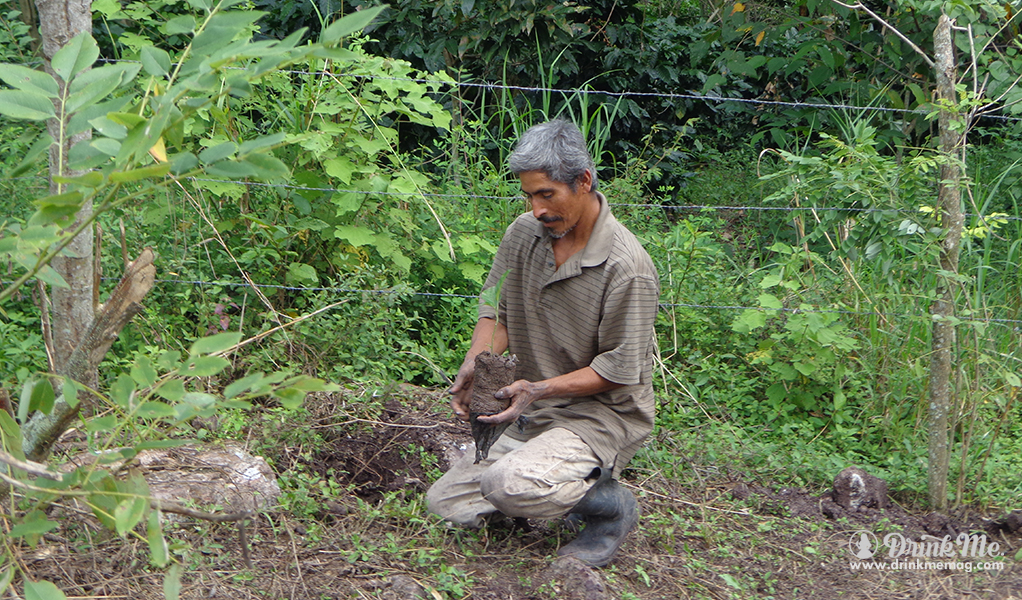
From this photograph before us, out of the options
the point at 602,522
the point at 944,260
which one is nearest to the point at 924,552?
the point at 944,260

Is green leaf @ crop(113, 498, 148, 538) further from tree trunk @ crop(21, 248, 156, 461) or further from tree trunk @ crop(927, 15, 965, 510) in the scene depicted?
tree trunk @ crop(927, 15, 965, 510)

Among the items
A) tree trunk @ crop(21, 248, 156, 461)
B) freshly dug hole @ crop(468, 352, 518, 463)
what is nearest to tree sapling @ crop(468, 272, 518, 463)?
freshly dug hole @ crop(468, 352, 518, 463)

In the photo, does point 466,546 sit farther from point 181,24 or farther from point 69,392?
point 181,24

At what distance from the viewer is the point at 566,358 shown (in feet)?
10.4

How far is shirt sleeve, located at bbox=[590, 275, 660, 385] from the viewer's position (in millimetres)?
2939

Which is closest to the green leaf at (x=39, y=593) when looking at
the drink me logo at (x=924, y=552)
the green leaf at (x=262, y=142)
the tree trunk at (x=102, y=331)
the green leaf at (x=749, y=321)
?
the tree trunk at (x=102, y=331)

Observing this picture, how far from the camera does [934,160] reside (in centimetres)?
320

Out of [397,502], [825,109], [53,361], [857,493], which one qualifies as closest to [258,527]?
[397,502]

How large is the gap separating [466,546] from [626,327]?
0.96 m

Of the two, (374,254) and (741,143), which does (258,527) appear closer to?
(374,254)

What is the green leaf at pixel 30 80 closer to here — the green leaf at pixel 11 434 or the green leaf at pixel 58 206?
the green leaf at pixel 58 206

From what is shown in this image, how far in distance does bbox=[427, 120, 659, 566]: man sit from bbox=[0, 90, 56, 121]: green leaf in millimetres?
1555

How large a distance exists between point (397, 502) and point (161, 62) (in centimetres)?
197

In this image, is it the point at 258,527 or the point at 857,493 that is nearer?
the point at 258,527
